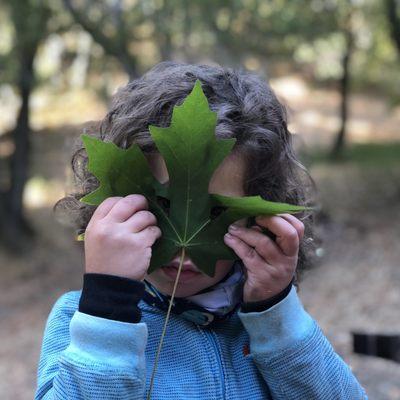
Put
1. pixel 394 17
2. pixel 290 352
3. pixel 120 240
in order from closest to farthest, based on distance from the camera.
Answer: pixel 120 240, pixel 290 352, pixel 394 17

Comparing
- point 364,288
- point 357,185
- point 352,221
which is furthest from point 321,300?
point 357,185

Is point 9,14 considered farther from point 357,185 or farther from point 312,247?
point 312,247

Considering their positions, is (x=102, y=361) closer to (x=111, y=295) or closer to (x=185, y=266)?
(x=111, y=295)

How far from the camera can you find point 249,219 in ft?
4.53

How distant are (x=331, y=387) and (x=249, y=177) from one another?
1.83 feet

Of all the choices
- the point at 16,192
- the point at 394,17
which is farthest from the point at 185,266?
the point at 16,192

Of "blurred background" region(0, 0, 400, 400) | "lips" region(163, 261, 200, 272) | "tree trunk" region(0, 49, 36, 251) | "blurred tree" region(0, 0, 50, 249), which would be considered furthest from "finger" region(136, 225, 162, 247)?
"tree trunk" region(0, 49, 36, 251)

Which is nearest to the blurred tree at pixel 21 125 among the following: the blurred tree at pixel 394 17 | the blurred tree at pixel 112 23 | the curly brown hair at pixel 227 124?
the blurred tree at pixel 112 23

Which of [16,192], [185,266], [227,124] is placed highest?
[227,124]

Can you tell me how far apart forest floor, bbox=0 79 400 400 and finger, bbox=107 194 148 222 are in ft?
9.55

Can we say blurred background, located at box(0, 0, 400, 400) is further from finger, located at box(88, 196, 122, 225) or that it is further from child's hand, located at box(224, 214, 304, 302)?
finger, located at box(88, 196, 122, 225)

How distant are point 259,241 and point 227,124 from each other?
1.07 feet

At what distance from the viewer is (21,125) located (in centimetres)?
1069

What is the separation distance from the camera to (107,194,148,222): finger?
4.20ft
